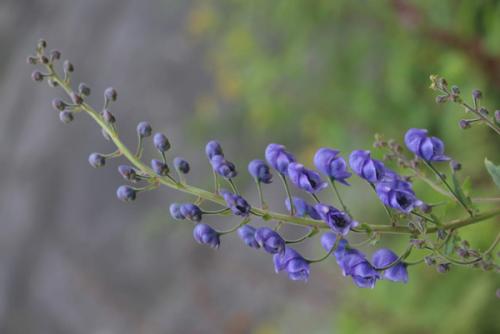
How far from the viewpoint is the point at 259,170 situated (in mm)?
1580

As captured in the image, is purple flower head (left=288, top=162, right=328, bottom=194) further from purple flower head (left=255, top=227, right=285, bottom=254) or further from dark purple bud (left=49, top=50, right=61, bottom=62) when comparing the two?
dark purple bud (left=49, top=50, right=61, bottom=62)

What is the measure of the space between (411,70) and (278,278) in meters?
2.72

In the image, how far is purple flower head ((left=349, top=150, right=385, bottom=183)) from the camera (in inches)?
55.9

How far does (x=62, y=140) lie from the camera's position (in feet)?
26.8

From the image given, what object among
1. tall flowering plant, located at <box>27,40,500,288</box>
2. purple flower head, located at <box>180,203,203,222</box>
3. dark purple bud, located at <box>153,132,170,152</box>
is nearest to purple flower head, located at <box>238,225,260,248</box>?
tall flowering plant, located at <box>27,40,500,288</box>

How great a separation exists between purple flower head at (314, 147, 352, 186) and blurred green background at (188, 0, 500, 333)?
2.00m

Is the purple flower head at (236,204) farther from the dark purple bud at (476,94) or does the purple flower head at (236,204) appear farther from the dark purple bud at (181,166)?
the dark purple bud at (476,94)

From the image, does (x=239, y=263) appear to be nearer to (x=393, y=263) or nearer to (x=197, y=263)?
(x=197, y=263)

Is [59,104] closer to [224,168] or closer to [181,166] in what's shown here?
[181,166]

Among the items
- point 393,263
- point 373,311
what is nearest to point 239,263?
point 373,311

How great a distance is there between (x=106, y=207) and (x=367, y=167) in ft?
21.3

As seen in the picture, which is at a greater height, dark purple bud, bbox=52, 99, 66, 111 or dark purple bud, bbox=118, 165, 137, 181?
dark purple bud, bbox=52, 99, 66, 111

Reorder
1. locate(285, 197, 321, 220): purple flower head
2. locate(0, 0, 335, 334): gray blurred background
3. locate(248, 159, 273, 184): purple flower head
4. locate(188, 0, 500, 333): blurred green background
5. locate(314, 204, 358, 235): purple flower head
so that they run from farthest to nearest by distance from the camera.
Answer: locate(0, 0, 335, 334): gray blurred background, locate(188, 0, 500, 333): blurred green background, locate(248, 159, 273, 184): purple flower head, locate(285, 197, 321, 220): purple flower head, locate(314, 204, 358, 235): purple flower head

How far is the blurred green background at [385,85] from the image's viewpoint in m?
3.48
